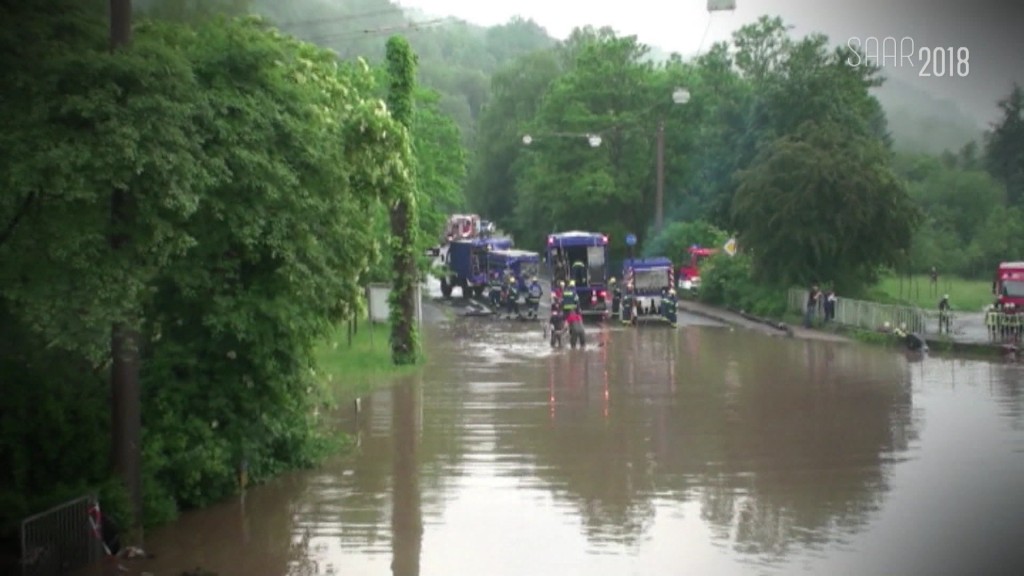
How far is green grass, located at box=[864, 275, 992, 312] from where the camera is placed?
49.2 m

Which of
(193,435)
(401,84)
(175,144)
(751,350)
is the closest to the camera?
(175,144)

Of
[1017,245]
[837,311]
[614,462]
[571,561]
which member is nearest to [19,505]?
[571,561]

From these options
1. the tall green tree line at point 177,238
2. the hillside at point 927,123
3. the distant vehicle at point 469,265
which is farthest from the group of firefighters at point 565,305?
the tall green tree line at point 177,238

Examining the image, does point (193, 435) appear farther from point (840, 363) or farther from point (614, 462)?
point (840, 363)

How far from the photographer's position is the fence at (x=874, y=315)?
3897cm

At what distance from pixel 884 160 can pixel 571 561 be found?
3702 centimetres

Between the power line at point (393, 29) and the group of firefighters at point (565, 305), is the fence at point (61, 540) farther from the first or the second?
the group of firefighters at point (565, 305)

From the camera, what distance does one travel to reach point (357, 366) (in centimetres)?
3200

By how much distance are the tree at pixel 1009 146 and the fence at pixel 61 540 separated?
205ft

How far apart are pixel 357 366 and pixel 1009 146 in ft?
160

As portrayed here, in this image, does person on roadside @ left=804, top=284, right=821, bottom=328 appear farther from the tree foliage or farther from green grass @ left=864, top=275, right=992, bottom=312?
the tree foliage

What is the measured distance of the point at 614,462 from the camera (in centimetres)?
1961

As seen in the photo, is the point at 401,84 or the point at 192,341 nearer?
the point at 192,341

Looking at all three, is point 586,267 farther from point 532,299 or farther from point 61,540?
point 61,540
